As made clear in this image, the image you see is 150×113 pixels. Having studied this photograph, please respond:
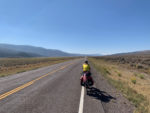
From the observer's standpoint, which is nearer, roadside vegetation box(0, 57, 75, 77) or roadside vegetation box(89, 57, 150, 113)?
roadside vegetation box(89, 57, 150, 113)

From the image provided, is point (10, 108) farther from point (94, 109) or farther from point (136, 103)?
point (136, 103)

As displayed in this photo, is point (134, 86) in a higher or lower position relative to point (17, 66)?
higher

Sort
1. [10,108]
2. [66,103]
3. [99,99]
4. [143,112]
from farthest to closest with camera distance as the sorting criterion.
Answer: [99,99] < [66,103] < [10,108] < [143,112]

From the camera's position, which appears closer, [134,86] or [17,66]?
[134,86]

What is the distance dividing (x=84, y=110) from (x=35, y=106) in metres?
2.20

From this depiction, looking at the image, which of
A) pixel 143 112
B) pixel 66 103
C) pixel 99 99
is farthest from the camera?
pixel 99 99

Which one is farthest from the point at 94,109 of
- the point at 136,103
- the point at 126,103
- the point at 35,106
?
the point at 35,106

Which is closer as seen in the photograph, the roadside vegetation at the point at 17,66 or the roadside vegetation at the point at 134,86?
the roadside vegetation at the point at 134,86

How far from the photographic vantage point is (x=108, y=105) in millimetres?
4293

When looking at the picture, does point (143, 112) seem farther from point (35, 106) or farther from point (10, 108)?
point (10, 108)

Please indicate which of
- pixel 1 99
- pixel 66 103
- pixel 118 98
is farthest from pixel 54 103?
pixel 118 98

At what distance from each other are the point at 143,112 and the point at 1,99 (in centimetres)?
676

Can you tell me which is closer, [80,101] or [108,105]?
[108,105]

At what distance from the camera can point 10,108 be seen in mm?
4121
